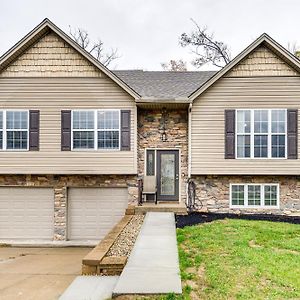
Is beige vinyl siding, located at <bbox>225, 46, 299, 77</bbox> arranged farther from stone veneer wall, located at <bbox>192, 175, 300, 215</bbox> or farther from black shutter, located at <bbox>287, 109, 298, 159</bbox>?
stone veneer wall, located at <bbox>192, 175, 300, 215</bbox>

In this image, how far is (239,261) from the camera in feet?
19.5

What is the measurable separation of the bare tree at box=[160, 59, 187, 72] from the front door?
16.4m

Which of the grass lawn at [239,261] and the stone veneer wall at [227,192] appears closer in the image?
the grass lawn at [239,261]

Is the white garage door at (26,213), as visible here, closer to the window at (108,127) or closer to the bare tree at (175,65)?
the window at (108,127)

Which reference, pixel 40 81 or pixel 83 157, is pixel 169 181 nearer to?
pixel 83 157

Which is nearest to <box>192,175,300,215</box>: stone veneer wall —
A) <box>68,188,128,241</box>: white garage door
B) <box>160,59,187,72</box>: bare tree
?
<box>68,188,128,241</box>: white garage door

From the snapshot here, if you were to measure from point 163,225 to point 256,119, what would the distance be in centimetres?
549

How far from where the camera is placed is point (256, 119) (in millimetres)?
11938

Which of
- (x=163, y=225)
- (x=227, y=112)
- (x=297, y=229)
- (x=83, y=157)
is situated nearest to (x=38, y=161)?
(x=83, y=157)

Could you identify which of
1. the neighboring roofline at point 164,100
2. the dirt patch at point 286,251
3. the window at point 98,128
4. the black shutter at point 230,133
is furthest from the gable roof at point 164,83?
the dirt patch at point 286,251

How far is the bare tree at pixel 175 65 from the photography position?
27875mm

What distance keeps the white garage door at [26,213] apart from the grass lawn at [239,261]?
6.19 m

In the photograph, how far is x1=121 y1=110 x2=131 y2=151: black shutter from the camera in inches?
477

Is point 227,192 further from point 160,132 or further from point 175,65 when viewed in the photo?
point 175,65
